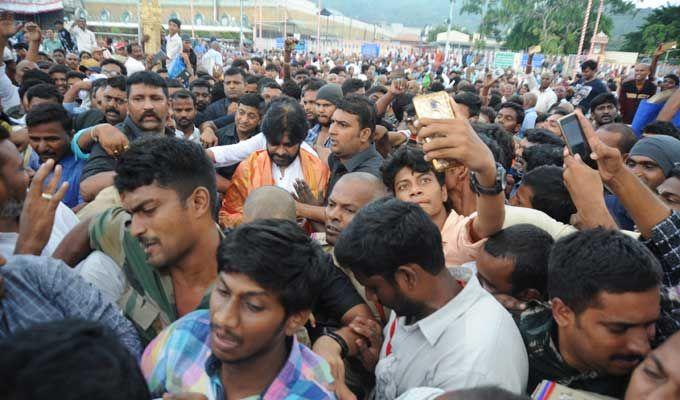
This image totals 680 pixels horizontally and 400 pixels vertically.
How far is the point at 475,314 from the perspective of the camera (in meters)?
1.69

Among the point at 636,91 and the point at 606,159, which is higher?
the point at 606,159

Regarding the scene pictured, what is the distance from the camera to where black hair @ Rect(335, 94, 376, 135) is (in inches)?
161

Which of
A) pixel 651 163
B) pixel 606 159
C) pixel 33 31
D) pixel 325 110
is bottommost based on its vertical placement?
pixel 325 110

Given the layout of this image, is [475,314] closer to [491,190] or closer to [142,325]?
[491,190]

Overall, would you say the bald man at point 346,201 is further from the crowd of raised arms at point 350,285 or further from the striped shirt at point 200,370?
the striped shirt at point 200,370

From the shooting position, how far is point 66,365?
0.87 metres

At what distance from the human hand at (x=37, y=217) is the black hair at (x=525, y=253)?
191cm

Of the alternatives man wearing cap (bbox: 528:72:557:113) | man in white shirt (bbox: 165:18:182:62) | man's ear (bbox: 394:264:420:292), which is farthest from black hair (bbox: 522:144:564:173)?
man in white shirt (bbox: 165:18:182:62)

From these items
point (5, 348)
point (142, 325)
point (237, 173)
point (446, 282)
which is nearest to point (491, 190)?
point (446, 282)

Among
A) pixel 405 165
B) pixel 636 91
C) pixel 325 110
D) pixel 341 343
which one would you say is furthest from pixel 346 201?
pixel 636 91

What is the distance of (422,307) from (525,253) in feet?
2.18

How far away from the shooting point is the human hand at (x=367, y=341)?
2.07 meters

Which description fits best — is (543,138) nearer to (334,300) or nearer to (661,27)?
(334,300)

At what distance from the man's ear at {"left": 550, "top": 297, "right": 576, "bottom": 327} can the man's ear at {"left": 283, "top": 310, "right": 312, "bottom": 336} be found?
35.4 inches
